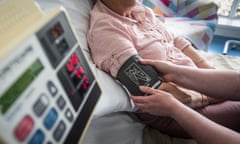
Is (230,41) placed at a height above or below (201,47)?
below

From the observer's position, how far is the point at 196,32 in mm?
1577

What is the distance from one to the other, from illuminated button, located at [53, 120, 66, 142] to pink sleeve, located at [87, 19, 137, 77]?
0.47 m

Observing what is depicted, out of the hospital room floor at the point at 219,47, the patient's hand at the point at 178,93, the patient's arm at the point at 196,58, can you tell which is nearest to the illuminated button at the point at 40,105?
the patient's hand at the point at 178,93

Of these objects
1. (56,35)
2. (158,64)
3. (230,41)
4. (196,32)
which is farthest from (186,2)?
(56,35)

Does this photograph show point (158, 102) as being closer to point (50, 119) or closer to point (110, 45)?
point (110, 45)

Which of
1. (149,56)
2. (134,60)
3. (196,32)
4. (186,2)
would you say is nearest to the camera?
(134,60)

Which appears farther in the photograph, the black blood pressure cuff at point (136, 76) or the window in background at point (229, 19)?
the window in background at point (229, 19)

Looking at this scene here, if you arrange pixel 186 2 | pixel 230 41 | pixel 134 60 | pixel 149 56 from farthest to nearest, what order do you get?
pixel 230 41 < pixel 186 2 < pixel 149 56 < pixel 134 60

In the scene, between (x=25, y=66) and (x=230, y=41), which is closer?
(x=25, y=66)

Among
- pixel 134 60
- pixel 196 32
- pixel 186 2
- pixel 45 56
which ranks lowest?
pixel 196 32

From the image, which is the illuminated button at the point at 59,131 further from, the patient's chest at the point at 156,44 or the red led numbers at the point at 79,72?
the patient's chest at the point at 156,44

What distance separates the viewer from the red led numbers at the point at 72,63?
0.49 metres

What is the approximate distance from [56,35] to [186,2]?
1481 millimetres

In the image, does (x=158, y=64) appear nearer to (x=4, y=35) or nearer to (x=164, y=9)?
(x=4, y=35)
